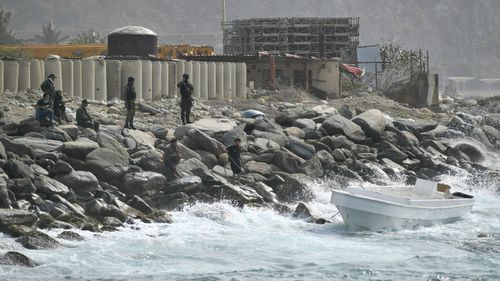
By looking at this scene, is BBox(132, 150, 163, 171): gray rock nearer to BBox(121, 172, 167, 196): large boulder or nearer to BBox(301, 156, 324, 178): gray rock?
BBox(121, 172, 167, 196): large boulder

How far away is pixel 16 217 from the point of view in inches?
866

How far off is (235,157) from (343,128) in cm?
730

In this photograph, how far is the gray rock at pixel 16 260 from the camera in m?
20.1

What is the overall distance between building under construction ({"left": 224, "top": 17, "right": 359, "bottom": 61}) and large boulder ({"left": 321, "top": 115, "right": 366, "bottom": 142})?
108 feet

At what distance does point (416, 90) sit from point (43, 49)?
66.4 ft

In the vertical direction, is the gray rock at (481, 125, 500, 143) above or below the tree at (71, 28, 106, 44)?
below

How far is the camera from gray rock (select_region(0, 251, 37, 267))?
66.0 ft

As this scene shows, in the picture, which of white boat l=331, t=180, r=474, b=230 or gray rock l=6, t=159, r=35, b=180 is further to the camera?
white boat l=331, t=180, r=474, b=230

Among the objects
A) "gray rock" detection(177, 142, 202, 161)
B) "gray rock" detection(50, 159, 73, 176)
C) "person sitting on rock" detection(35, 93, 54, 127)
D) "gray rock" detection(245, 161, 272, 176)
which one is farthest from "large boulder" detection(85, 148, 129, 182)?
"gray rock" detection(245, 161, 272, 176)

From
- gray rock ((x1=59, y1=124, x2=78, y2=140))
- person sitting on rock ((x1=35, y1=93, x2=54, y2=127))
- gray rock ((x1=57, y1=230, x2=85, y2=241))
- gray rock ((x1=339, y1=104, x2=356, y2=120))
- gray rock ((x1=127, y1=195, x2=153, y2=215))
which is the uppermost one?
person sitting on rock ((x1=35, y1=93, x2=54, y2=127))

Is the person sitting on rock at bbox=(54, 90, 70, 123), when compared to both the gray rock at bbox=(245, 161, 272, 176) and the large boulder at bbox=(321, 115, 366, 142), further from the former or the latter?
the large boulder at bbox=(321, 115, 366, 142)

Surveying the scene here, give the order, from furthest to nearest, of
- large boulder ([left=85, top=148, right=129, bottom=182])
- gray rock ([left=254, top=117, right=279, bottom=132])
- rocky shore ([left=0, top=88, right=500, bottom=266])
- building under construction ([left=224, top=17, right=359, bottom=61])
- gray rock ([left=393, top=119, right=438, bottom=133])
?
building under construction ([left=224, top=17, right=359, bottom=61]) < gray rock ([left=393, top=119, right=438, bottom=133]) < gray rock ([left=254, top=117, right=279, bottom=132]) < large boulder ([left=85, top=148, right=129, bottom=182]) < rocky shore ([left=0, top=88, right=500, bottom=266])

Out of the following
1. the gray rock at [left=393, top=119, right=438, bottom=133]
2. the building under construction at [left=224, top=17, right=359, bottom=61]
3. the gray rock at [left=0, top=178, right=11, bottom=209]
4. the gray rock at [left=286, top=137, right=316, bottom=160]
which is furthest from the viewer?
the building under construction at [left=224, top=17, right=359, bottom=61]

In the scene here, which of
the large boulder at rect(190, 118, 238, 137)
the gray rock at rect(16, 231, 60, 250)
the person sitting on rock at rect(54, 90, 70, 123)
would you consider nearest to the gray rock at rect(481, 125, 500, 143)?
the large boulder at rect(190, 118, 238, 137)
